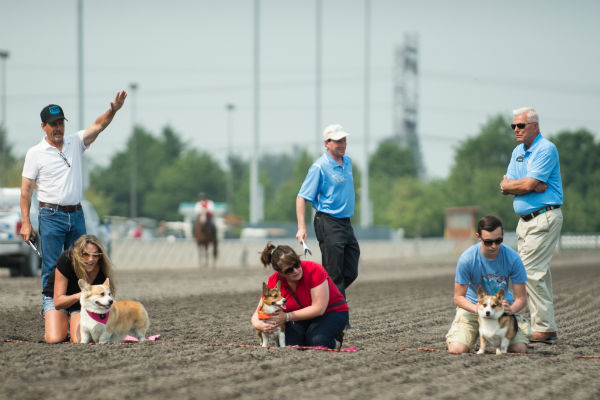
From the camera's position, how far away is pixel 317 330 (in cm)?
775

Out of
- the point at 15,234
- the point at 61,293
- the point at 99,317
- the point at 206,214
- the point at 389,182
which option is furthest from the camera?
the point at 389,182

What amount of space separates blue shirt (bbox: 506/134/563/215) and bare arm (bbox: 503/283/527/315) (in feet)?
4.26

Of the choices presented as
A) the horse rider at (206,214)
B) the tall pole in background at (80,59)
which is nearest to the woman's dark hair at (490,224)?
the horse rider at (206,214)

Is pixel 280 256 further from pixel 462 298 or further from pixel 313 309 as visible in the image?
pixel 462 298

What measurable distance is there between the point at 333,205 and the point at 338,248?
0.46 metres

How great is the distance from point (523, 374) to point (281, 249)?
2239 millimetres

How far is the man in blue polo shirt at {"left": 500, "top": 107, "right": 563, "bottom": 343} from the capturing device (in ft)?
27.9

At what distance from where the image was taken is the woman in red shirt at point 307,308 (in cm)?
760

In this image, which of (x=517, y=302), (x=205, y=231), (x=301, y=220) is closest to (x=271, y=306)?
(x=301, y=220)

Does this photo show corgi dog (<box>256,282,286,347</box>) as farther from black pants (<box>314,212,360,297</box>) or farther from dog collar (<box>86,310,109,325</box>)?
dog collar (<box>86,310,109,325</box>)

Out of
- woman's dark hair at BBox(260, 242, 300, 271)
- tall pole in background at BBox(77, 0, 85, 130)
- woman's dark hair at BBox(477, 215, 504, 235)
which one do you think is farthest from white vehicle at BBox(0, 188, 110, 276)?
woman's dark hair at BBox(477, 215, 504, 235)

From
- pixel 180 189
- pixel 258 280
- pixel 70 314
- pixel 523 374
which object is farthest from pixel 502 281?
pixel 180 189

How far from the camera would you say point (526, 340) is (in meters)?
7.61

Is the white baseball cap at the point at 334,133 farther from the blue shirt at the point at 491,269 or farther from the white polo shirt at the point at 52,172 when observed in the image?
the white polo shirt at the point at 52,172
